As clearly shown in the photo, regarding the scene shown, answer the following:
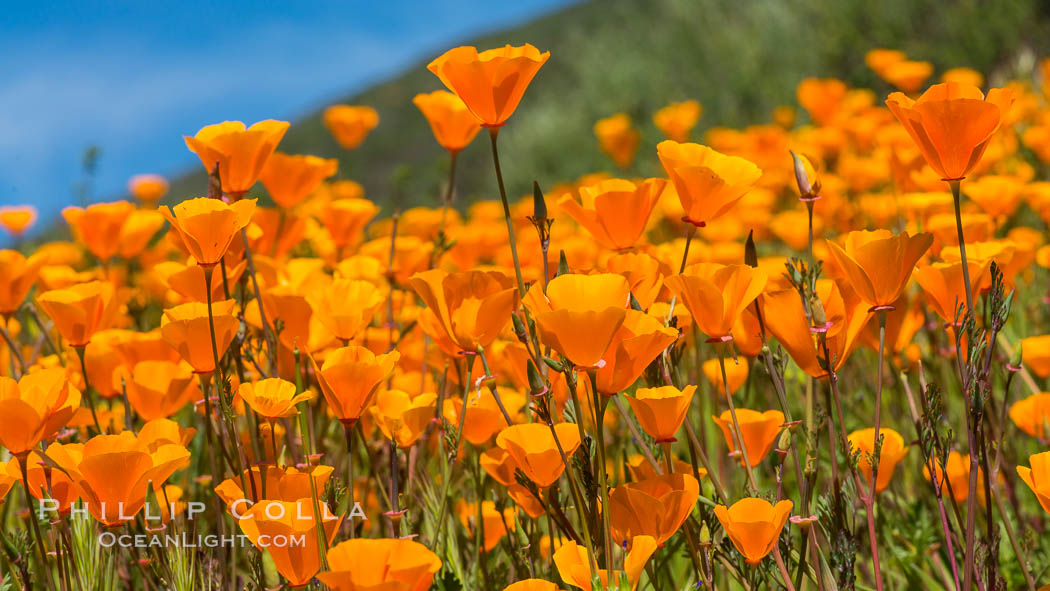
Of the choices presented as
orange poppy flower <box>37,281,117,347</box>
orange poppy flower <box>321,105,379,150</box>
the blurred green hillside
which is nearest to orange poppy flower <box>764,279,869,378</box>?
orange poppy flower <box>37,281,117,347</box>

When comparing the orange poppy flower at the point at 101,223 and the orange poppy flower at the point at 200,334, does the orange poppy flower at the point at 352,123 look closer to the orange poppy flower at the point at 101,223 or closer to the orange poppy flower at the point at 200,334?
the orange poppy flower at the point at 101,223

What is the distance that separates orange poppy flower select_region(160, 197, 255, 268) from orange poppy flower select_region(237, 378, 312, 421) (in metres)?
0.21

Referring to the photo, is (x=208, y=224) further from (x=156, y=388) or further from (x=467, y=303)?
(x=156, y=388)

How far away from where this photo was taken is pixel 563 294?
1.16 m

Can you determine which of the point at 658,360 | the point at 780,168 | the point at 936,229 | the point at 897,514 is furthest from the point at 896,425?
the point at 780,168

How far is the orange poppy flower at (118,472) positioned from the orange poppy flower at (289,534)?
6.4 inches

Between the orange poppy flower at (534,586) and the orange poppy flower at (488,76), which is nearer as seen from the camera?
the orange poppy flower at (534,586)

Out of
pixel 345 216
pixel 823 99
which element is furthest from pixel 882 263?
pixel 823 99

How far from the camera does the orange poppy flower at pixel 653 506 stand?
1185mm

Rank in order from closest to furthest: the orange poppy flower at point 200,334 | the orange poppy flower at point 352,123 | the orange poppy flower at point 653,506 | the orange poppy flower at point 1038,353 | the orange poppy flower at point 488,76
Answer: the orange poppy flower at point 653,506 → the orange poppy flower at point 488,76 → the orange poppy flower at point 200,334 → the orange poppy flower at point 1038,353 → the orange poppy flower at point 352,123

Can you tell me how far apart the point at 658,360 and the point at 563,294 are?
35cm

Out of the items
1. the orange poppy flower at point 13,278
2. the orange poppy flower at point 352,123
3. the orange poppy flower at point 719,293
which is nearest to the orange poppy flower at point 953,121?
the orange poppy flower at point 719,293

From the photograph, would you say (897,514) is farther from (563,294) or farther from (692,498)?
(563,294)

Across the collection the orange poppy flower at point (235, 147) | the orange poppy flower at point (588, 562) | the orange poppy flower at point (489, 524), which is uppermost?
the orange poppy flower at point (235, 147)
